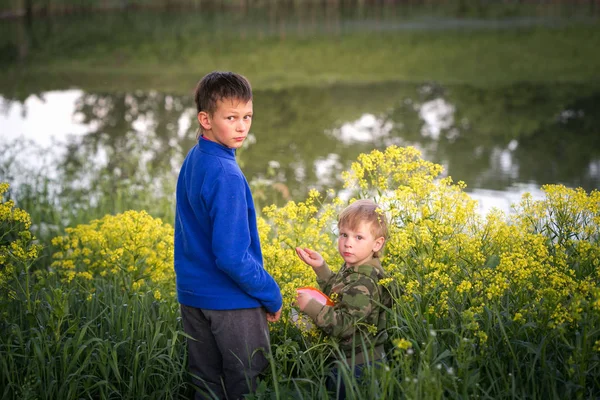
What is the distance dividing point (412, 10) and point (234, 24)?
29.2 feet

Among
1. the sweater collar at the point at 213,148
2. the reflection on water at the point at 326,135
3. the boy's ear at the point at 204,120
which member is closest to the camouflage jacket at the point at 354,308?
the sweater collar at the point at 213,148

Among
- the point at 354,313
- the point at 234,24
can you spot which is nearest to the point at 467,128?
the point at 354,313

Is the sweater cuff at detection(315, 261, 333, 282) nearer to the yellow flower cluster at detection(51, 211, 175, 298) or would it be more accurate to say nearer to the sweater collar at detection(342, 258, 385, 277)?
the sweater collar at detection(342, 258, 385, 277)

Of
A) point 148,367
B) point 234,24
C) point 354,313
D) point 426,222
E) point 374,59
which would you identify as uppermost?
point 234,24

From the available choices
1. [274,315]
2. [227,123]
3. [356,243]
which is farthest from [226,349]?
[227,123]

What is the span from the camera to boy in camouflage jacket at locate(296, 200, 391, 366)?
3260mm

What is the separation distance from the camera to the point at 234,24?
28219 millimetres

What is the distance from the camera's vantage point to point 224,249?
3.03m

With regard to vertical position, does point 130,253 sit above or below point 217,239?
below

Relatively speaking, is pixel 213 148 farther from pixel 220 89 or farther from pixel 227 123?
pixel 220 89

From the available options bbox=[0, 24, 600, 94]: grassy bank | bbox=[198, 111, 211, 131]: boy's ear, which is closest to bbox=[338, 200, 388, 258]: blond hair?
bbox=[198, 111, 211, 131]: boy's ear

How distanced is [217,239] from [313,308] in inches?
21.6

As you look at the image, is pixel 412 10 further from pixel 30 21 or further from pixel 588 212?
pixel 588 212

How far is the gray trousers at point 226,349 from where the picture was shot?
3.19 meters
